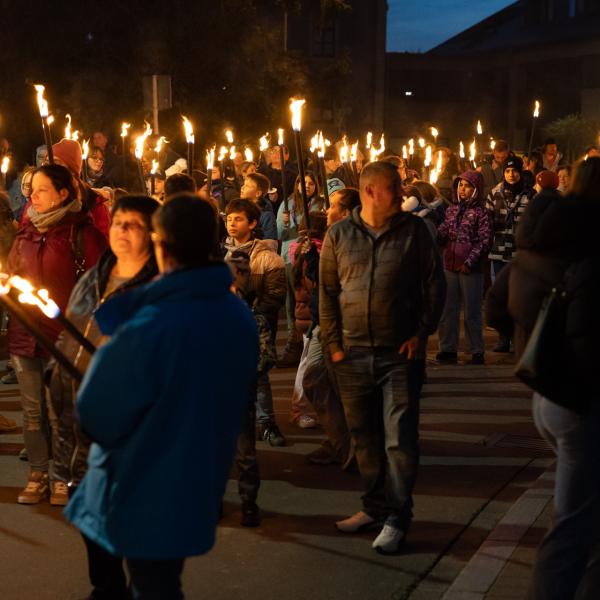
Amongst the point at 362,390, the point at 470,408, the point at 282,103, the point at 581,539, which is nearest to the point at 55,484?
the point at 362,390

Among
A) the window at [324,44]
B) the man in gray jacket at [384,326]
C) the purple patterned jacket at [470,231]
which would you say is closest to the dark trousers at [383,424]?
the man in gray jacket at [384,326]

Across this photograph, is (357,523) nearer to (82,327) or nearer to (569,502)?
(82,327)

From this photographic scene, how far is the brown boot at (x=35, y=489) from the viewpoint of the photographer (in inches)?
285

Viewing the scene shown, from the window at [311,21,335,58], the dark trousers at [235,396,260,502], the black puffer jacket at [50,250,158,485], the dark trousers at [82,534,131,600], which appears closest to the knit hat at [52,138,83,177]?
the dark trousers at [235,396,260,502]

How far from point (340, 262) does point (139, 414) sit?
3.08m

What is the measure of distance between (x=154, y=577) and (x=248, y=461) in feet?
10.0

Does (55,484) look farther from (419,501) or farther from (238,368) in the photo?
(238,368)

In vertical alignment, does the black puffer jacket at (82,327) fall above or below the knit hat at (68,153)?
below

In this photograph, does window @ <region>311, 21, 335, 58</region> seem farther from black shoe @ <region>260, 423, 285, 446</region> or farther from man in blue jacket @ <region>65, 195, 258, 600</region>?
man in blue jacket @ <region>65, 195, 258, 600</region>

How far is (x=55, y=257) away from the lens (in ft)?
23.4

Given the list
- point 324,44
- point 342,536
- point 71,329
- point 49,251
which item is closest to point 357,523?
point 342,536

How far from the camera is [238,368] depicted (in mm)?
3877

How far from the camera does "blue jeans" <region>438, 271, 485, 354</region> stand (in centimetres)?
1285

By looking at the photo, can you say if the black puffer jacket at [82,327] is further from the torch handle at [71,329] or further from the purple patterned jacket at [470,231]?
the purple patterned jacket at [470,231]
